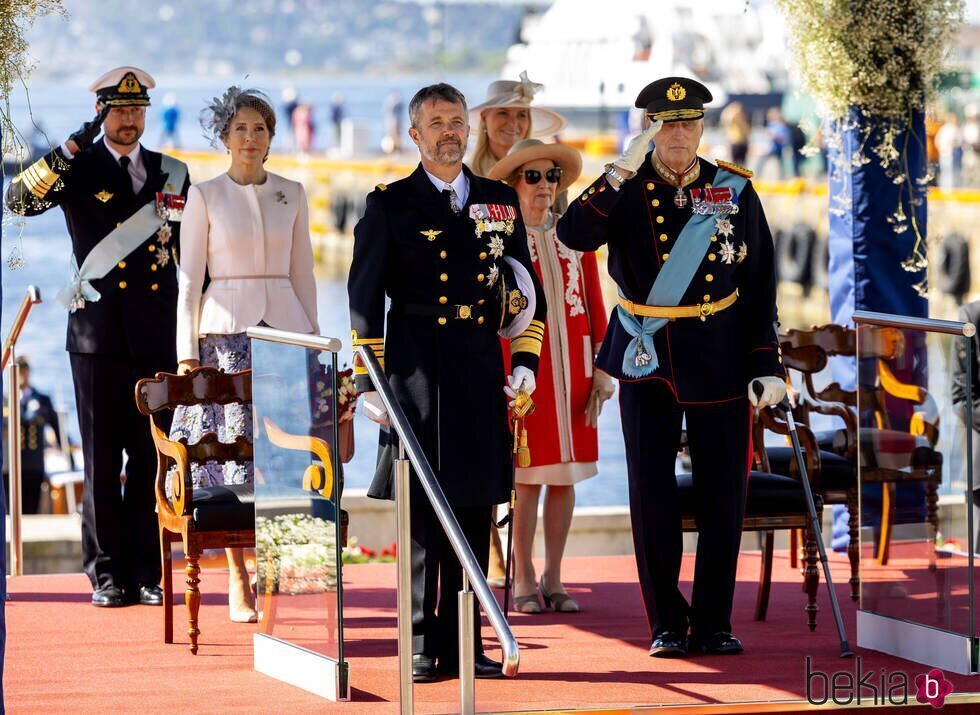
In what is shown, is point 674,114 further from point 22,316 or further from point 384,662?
point 22,316

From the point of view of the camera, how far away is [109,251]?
718 cm

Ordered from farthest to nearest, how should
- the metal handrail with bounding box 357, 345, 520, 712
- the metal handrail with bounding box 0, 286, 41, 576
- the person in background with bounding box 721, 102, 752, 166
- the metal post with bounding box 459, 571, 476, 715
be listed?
1. the person in background with bounding box 721, 102, 752, 166
2. the metal handrail with bounding box 0, 286, 41, 576
3. the metal post with bounding box 459, 571, 476, 715
4. the metal handrail with bounding box 357, 345, 520, 712

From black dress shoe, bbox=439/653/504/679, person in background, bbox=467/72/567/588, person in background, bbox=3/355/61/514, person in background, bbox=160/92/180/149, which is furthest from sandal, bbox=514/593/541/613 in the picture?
person in background, bbox=160/92/180/149

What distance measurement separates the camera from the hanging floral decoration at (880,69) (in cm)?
795

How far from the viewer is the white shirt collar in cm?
583

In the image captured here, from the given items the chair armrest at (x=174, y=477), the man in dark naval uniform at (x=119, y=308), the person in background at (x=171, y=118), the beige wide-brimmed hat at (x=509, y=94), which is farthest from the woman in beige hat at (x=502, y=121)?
the person in background at (x=171, y=118)

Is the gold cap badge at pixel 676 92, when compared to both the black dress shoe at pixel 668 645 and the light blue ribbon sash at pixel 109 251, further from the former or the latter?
the light blue ribbon sash at pixel 109 251

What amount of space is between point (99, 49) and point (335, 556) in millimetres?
162362

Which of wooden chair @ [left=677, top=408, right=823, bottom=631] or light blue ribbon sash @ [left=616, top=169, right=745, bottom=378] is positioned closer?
light blue ribbon sash @ [left=616, top=169, right=745, bottom=378]

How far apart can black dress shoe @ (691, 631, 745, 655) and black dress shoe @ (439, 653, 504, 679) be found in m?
0.74

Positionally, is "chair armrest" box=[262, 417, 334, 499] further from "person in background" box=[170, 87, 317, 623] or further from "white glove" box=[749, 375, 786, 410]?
"white glove" box=[749, 375, 786, 410]

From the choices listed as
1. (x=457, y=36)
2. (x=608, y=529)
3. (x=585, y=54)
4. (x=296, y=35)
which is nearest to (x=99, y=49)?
(x=296, y=35)

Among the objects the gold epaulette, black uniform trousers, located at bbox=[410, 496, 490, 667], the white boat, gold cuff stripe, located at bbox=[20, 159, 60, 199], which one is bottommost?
black uniform trousers, located at bbox=[410, 496, 490, 667]

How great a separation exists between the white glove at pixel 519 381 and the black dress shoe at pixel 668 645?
98 centimetres
